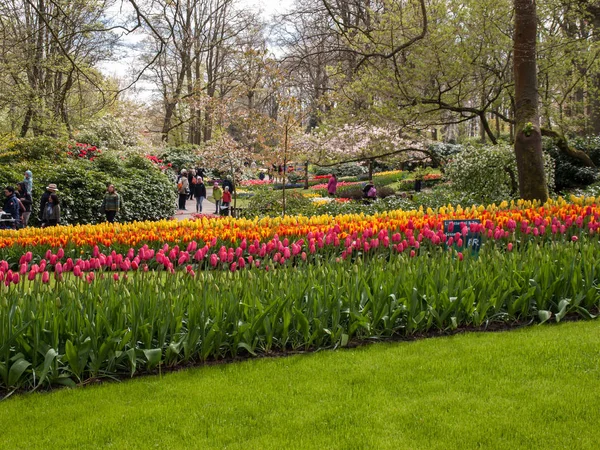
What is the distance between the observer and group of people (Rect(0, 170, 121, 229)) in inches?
525

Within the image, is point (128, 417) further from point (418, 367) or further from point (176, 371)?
point (418, 367)

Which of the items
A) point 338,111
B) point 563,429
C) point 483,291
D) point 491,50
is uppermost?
point 491,50

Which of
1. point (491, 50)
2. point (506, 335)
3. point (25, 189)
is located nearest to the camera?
point (506, 335)

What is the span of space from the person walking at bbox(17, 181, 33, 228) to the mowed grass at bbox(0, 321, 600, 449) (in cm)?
1167

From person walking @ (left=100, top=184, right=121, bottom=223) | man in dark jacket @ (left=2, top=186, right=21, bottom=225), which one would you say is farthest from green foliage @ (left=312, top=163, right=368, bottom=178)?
man in dark jacket @ (left=2, top=186, right=21, bottom=225)

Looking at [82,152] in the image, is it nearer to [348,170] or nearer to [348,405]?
[348,405]

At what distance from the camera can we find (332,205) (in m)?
15.2

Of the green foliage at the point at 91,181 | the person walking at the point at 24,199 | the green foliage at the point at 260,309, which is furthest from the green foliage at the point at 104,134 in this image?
the green foliage at the point at 260,309

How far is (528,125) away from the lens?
10.3 metres

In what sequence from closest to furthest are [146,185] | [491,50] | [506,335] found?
[506,335], [491,50], [146,185]

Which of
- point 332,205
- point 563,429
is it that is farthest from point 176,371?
point 332,205

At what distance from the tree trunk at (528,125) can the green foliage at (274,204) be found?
5648 millimetres

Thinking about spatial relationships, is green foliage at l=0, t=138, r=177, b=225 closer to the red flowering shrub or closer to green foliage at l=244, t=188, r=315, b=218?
the red flowering shrub

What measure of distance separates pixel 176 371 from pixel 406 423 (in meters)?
1.59
